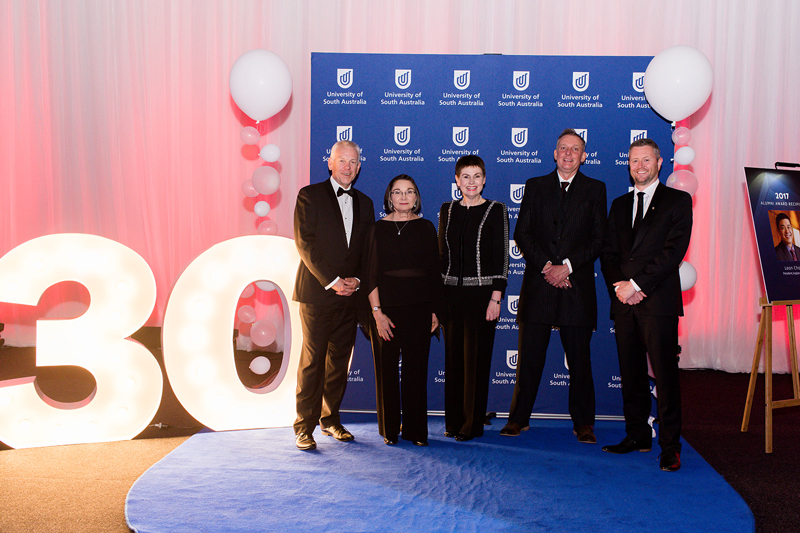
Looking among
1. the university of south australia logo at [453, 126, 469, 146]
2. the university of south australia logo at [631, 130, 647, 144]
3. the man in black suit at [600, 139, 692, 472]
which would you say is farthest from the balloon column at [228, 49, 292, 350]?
Result: the university of south australia logo at [631, 130, 647, 144]

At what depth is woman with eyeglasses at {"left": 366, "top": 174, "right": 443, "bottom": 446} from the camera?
10.1ft

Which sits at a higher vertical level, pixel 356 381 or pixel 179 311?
pixel 179 311

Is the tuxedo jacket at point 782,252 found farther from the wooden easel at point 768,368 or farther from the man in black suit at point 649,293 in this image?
the man in black suit at point 649,293

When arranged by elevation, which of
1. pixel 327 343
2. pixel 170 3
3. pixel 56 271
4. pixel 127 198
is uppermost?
pixel 170 3

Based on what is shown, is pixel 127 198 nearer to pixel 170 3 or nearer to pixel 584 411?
pixel 170 3

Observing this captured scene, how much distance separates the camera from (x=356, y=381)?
381 cm

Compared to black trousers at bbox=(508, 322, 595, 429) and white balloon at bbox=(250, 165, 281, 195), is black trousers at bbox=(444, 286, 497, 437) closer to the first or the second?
black trousers at bbox=(508, 322, 595, 429)

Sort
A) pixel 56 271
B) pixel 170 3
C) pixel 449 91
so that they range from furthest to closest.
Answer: pixel 170 3 → pixel 449 91 → pixel 56 271

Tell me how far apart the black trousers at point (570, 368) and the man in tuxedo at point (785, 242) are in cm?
131

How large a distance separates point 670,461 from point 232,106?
502 cm

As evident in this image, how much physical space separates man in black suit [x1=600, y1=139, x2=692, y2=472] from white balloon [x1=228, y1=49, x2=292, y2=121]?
2.35 m

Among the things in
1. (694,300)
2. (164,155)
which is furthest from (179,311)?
(694,300)

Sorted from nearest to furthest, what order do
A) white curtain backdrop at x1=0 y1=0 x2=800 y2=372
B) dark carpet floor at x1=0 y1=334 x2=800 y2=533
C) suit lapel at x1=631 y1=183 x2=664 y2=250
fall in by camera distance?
1. dark carpet floor at x1=0 y1=334 x2=800 y2=533
2. suit lapel at x1=631 y1=183 x2=664 y2=250
3. white curtain backdrop at x1=0 y1=0 x2=800 y2=372

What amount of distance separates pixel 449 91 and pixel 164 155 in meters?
3.53
